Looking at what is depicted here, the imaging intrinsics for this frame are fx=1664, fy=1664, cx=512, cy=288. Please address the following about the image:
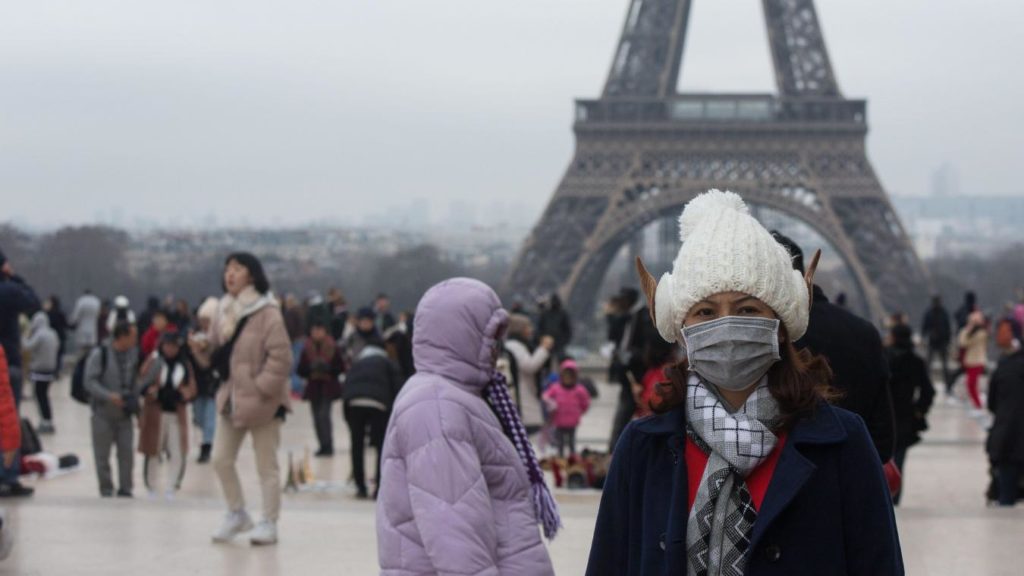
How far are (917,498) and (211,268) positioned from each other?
2655 cm

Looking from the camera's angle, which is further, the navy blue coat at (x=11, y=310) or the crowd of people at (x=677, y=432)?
the navy blue coat at (x=11, y=310)

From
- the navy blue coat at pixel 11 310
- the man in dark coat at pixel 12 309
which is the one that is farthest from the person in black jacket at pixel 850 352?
the navy blue coat at pixel 11 310

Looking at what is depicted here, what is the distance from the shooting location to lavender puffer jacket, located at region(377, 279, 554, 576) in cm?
399

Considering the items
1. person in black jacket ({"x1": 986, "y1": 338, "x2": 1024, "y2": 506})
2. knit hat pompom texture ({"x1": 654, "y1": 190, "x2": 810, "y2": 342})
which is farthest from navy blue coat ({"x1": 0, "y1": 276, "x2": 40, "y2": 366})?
knit hat pompom texture ({"x1": 654, "y1": 190, "x2": 810, "y2": 342})

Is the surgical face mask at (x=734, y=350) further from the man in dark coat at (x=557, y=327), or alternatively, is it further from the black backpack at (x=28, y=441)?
the man in dark coat at (x=557, y=327)

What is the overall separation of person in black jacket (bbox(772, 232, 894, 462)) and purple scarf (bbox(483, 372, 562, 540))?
0.85m

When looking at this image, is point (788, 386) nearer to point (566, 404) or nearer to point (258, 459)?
point (258, 459)

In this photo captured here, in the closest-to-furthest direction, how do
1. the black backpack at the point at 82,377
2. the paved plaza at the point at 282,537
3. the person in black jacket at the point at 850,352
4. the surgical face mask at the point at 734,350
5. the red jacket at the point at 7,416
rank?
the surgical face mask at the point at 734,350 → the person in black jacket at the point at 850,352 → the red jacket at the point at 7,416 → the paved plaza at the point at 282,537 → the black backpack at the point at 82,377

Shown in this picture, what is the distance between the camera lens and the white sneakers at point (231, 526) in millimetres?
8305

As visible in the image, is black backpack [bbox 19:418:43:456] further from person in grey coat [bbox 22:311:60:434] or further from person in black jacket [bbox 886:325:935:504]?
person in black jacket [bbox 886:325:935:504]

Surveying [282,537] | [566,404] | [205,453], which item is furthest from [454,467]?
[205,453]

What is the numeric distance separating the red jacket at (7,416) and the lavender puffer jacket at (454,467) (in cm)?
334

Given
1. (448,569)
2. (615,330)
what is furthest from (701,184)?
(448,569)

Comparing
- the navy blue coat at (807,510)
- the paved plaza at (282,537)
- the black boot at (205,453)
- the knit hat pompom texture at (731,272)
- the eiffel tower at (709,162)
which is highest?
the eiffel tower at (709,162)
